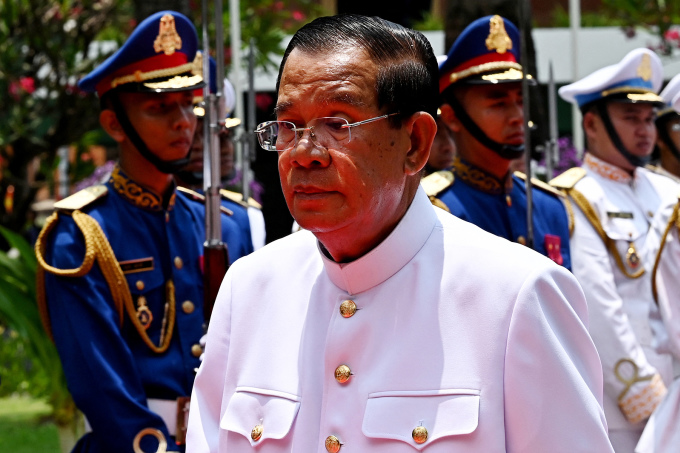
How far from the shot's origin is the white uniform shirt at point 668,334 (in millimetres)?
3926

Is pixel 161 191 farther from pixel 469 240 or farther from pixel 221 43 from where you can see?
pixel 469 240

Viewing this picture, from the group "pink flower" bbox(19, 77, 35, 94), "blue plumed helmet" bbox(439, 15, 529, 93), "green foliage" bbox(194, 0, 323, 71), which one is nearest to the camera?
"blue plumed helmet" bbox(439, 15, 529, 93)

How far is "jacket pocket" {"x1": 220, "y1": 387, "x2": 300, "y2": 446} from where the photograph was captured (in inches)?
81.8

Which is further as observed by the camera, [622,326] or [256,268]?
[622,326]

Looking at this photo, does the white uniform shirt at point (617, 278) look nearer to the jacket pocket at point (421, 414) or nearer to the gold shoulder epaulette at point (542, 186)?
the gold shoulder epaulette at point (542, 186)

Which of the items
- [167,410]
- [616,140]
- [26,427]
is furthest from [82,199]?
[26,427]

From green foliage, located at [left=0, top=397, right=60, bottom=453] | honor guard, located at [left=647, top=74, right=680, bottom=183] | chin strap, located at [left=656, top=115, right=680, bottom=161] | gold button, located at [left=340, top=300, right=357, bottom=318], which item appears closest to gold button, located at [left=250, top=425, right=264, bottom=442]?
gold button, located at [left=340, top=300, right=357, bottom=318]

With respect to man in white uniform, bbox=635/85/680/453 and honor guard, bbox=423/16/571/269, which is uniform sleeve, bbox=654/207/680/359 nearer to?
man in white uniform, bbox=635/85/680/453

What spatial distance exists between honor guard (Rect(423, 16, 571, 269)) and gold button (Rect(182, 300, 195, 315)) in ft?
3.24

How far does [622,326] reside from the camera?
14.6 feet

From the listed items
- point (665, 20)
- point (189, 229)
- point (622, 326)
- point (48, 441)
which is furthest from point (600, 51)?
point (189, 229)

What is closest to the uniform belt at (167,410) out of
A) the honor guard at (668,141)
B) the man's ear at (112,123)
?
the man's ear at (112,123)

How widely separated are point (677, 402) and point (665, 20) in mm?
8369

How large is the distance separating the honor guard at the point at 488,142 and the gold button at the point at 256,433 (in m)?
2.06
